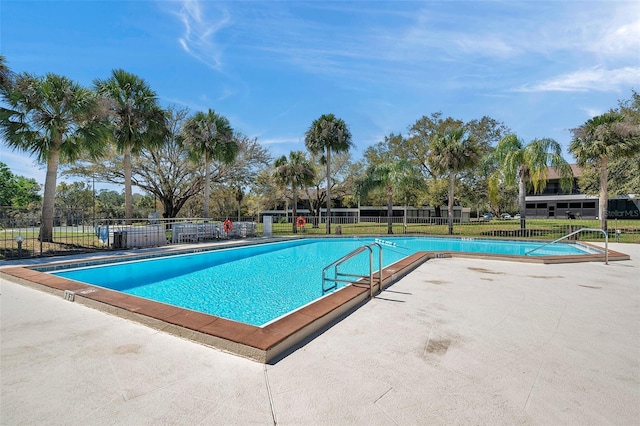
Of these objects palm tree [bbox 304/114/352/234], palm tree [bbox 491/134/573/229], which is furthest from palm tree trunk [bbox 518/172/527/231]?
palm tree [bbox 304/114/352/234]

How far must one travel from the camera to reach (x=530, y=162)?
17.0 m

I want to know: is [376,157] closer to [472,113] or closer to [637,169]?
[472,113]

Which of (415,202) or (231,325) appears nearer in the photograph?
(231,325)

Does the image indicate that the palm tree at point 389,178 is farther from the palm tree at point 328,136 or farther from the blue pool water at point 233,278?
the blue pool water at point 233,278

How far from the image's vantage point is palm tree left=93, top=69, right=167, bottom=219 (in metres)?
13.0

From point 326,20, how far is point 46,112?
9.48 m

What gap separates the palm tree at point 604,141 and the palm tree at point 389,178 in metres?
8.34

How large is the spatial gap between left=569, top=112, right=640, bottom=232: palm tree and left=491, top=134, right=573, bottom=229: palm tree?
39.7 inches

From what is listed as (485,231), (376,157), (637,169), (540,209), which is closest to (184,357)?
(485,231)

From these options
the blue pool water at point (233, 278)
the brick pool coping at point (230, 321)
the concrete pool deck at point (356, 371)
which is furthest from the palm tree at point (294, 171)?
the concrete pool deck at point (356, 371)

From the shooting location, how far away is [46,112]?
1000cm

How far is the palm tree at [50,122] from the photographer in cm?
972

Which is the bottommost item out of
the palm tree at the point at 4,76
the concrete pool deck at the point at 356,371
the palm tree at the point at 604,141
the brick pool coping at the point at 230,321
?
the concrete pool deck at the point at 356,371

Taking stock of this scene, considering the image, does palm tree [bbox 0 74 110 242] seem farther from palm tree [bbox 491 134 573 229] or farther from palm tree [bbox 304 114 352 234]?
palm tree [bbox 491 134 573 229]
